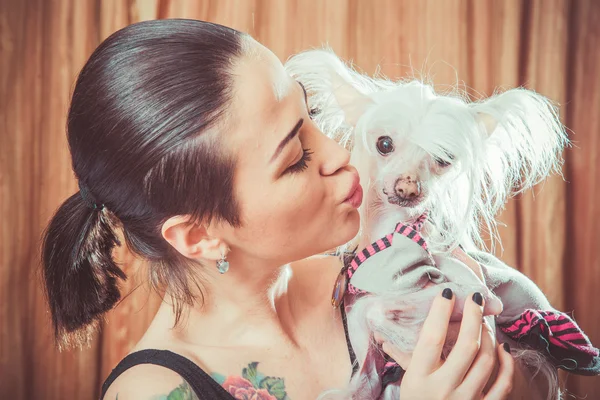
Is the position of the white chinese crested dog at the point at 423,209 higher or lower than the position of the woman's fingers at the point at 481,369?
higher

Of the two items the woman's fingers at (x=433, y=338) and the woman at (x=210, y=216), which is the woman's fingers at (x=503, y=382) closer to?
the woman at (x=210, y=216)

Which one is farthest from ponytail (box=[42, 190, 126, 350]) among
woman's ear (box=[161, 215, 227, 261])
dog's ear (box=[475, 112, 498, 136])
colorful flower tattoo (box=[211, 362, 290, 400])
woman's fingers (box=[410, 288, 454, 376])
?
dog's ear (box=[475, 112, 498, 136])

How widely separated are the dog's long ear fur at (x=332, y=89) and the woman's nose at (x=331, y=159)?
0.18 meters

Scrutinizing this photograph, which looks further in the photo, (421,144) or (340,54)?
(340,54)

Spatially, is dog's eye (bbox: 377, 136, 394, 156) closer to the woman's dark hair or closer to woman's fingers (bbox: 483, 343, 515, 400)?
the woman's dark hair

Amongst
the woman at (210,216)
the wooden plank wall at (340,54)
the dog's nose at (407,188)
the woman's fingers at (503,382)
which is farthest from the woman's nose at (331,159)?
the wooden plank wall at (340,54)

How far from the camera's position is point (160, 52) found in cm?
96

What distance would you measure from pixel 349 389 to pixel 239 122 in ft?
1.62

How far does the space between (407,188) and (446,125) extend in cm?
13

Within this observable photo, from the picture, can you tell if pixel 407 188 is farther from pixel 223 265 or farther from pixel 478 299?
pixel 223 265

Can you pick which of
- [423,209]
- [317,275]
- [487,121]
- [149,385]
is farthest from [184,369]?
[487,121]

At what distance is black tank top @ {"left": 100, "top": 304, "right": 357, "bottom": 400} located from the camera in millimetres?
1041

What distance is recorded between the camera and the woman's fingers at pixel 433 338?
101cm

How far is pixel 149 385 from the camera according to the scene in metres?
1.00
